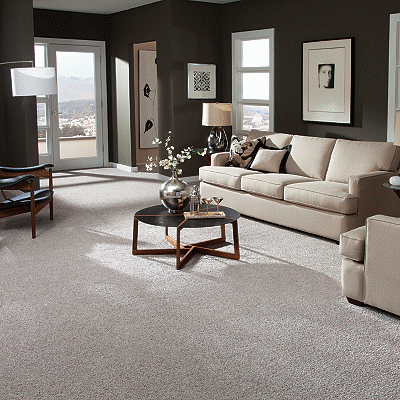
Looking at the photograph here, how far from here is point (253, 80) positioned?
26.4ft

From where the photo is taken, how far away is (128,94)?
930 cm

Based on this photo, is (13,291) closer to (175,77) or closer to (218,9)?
(175,77)

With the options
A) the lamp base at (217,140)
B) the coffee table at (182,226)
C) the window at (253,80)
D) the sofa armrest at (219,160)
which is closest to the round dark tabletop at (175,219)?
the coffee table at (182,226)

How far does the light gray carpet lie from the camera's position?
258 centimetres

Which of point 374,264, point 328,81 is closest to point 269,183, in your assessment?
point 328,81

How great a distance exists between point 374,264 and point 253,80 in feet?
17.2

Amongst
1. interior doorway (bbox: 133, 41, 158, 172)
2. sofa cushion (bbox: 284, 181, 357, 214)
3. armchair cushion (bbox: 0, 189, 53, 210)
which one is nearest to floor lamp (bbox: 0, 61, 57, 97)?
armchair cushion (bbox: 0, 189, 53, 210)

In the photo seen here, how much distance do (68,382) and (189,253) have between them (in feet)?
6.69

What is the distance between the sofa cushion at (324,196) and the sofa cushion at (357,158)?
0.21m

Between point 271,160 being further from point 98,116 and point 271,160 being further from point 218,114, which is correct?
point 98,116

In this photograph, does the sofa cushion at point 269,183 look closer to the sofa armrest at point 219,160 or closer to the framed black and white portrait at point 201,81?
the sofa armrest at point 219,160

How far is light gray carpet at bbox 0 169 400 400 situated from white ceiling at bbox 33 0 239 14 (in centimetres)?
453

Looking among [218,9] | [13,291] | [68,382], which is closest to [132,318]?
[68,382]

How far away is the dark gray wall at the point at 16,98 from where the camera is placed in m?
6.89
